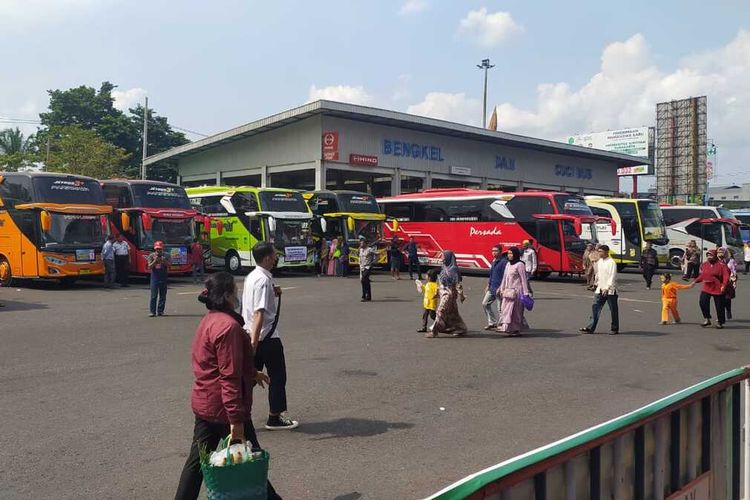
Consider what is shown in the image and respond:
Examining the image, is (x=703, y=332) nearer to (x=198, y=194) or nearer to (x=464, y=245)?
(x=464, y=245)

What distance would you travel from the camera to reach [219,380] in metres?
3.86

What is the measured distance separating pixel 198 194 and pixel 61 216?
30.5 ft

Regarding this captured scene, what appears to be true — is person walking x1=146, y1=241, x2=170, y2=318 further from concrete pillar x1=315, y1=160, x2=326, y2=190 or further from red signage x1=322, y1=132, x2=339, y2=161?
red signage x1=322, y1=132, x2=339, y2=161

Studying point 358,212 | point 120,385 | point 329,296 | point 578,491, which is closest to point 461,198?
point 358,212

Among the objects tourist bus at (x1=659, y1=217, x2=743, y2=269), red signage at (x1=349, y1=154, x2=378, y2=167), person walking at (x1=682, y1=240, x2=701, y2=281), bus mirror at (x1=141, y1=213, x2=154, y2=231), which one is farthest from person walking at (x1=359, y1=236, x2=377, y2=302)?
tourist bus at (x1=659, y1=217, x2=743, y2=269)

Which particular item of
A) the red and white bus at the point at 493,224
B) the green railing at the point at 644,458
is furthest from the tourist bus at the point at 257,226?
the green railing at the point at 644,458

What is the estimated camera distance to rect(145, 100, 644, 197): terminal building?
1320 inches

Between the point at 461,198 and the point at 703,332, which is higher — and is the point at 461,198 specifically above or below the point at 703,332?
above

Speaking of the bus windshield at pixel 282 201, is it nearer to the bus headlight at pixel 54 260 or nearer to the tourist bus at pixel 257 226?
the tourist bus at pixel 257 226

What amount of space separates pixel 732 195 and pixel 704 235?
8617 cm

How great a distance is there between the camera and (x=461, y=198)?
87.9 feet

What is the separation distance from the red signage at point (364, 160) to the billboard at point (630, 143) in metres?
41.1

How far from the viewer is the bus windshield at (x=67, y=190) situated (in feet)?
62.7

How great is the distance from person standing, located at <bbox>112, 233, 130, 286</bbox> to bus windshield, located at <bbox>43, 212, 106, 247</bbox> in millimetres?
584
